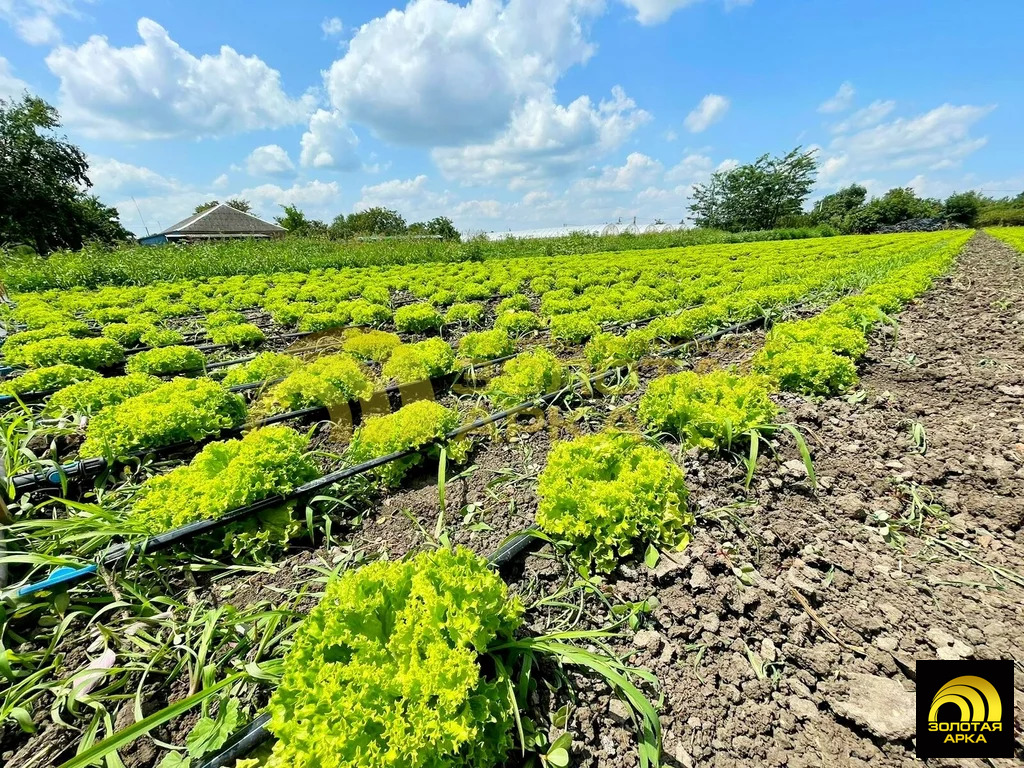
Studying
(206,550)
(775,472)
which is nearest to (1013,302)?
(775,472)

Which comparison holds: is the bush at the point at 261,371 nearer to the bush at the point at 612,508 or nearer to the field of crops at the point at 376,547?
the field of crops at the point at 376,547

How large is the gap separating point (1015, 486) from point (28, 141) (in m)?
52.3

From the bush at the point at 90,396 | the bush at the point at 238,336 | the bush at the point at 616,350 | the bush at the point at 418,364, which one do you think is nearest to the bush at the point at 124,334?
the bush at the point at 238,336

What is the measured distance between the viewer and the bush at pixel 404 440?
3.13 meters

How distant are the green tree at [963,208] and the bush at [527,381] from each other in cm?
7224

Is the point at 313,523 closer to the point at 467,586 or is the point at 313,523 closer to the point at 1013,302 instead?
the point at 467,586

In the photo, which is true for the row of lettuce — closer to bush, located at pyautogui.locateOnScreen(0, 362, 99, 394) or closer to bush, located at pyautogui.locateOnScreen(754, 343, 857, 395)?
→ bush, located at pyautogui.locateOnScreen(0, 362, 99, 394)

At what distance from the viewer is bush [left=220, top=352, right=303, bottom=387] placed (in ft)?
15.4

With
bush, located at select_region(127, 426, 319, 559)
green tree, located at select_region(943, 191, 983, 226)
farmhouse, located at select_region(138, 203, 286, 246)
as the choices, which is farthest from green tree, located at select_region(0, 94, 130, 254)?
green tree, located at select_region(943, 191, 983, 226)

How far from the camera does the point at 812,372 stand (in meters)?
3.66

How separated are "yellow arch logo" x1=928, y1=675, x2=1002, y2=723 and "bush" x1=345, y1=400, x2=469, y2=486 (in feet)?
8.83

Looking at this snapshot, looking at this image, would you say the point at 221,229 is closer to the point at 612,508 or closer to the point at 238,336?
the point at 238,336

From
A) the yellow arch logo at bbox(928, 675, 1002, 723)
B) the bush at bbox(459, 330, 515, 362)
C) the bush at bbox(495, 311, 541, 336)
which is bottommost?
the yellow arch logo at bbox(928, 675, 1002, 723)

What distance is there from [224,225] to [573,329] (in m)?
52.7
